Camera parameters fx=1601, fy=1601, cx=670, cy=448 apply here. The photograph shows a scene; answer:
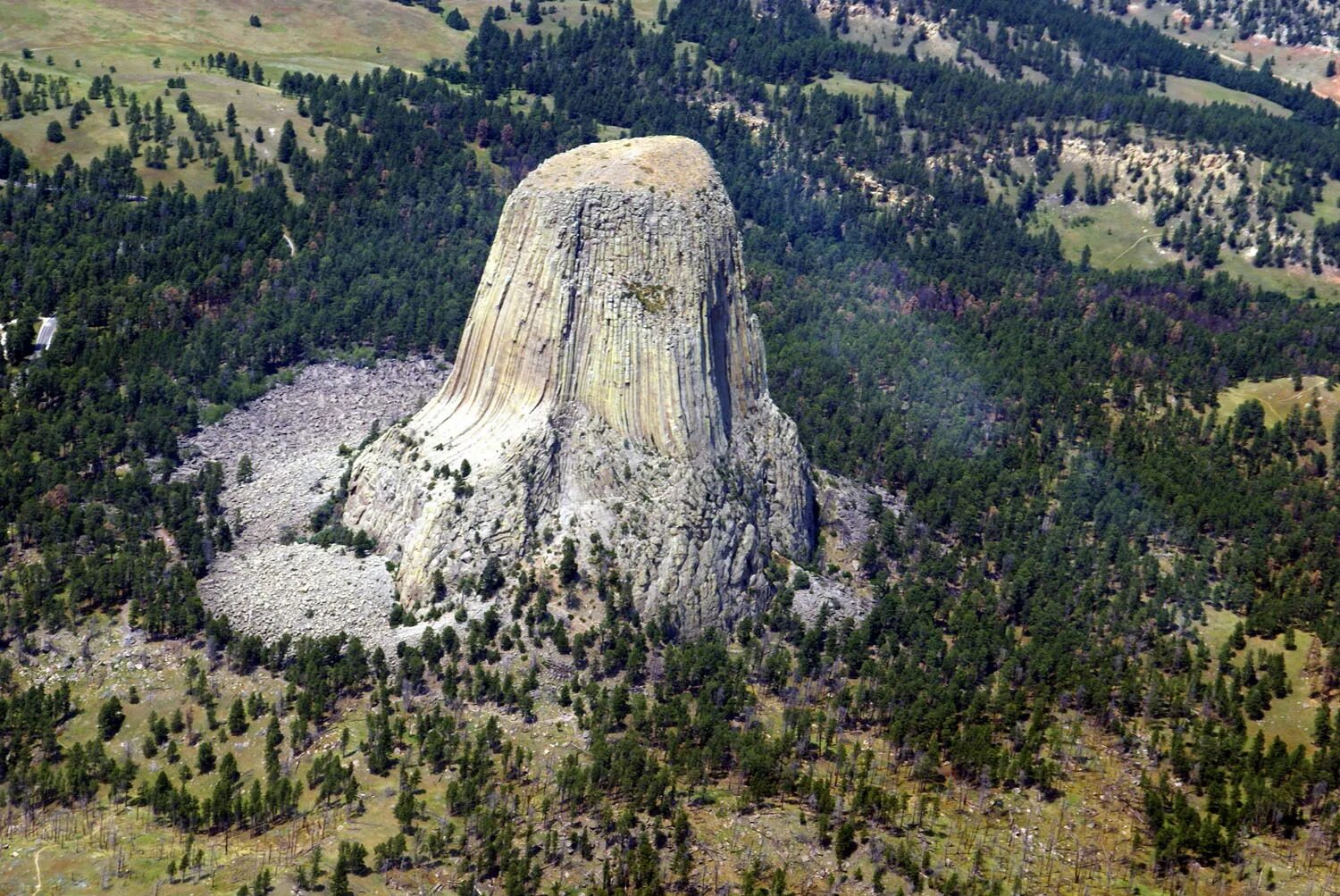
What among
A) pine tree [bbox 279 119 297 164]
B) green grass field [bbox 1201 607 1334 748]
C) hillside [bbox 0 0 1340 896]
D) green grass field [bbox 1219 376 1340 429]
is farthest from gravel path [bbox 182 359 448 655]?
green grass field [bbox 1219 376 1340 429]

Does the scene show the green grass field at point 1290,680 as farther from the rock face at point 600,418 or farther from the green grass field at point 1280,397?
the green grass field at point 1280,397

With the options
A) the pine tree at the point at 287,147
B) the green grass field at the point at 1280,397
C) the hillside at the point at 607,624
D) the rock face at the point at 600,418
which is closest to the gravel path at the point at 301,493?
the hillside at the point at 607,624

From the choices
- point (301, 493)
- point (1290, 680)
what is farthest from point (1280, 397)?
point (301, 493)

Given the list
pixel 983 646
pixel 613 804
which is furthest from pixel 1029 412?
pixel 613 804

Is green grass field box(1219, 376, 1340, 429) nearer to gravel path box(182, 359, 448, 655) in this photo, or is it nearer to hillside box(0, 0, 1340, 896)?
hillside box(0, 0, 1340, 896)

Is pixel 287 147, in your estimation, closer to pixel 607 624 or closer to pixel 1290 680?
pixel 607 624

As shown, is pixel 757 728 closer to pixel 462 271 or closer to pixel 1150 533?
pixel 1150 533
